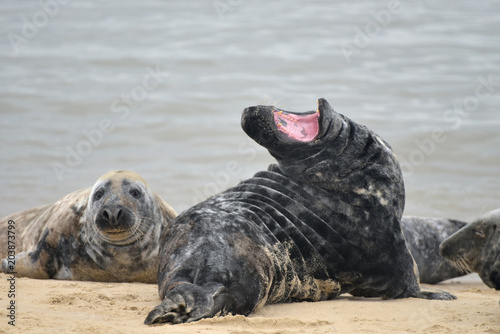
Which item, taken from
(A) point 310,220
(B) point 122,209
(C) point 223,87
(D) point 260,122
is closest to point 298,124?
(D) point 260,122

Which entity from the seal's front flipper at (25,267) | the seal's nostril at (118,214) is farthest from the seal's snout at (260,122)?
the seal's front flipper at (25,267)

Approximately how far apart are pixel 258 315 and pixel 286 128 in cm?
138

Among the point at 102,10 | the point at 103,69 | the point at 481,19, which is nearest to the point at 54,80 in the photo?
the point at 103,69

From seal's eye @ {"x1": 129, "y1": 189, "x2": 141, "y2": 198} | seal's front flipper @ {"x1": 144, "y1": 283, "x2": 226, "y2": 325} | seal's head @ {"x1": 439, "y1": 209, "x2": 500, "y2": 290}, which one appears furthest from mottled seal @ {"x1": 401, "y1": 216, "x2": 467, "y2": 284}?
seal's front flipper @ {"x1": 144, "y1": 283, "x2": 226, "y2": 325}

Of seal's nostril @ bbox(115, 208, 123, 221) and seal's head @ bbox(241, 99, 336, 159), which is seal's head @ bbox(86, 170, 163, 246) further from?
seal's head @ bbox(241, 99, 336, 159)

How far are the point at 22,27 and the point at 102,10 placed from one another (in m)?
4.43

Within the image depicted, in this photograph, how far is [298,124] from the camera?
5520 millimetres

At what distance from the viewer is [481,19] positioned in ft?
83.8

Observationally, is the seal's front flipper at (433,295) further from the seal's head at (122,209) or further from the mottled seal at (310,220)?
the seal's head at (122,209)

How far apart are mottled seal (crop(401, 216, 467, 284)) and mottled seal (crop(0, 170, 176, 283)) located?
2252mm

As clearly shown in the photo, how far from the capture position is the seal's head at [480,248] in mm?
4984

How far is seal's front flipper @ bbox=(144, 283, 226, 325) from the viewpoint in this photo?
13.6 ft

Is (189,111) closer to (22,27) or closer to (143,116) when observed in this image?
(143,116)

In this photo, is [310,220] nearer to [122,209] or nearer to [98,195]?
[122,209]
